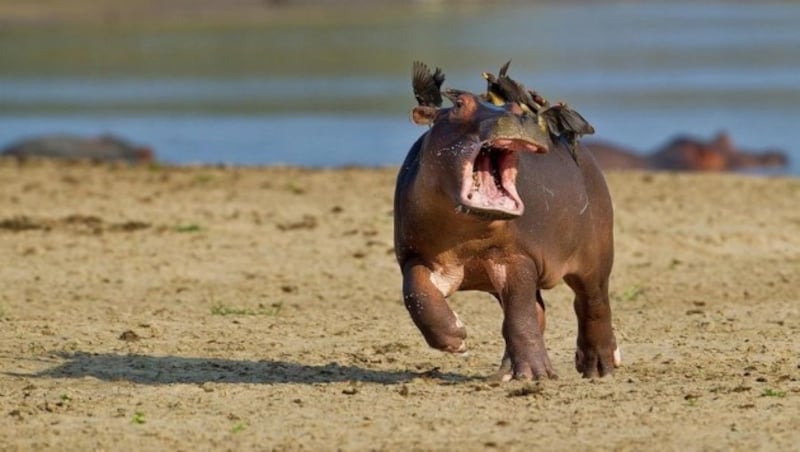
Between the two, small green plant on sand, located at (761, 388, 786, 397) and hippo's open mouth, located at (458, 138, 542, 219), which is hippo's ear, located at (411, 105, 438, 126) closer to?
hippo's open mouth, located at (458, 138, 542, 219)

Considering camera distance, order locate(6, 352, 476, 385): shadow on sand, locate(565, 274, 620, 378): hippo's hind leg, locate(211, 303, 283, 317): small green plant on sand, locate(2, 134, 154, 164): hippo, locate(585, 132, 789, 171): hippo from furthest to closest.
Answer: locate(585, 132, 789, 171): hippo, locate(2, 134, 154, 164): hippo, locate(211, 303, 283, 317): small green plant on sand, locate(565, 274, 620, 378): hippo's hind leg, locate(6, 352, 476, 385): shadow on sand

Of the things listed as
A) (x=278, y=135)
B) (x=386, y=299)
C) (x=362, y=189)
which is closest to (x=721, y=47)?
(x=278, y=135)

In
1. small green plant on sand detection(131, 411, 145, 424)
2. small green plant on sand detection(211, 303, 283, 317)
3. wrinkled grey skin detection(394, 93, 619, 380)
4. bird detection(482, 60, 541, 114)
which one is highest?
bird detection(482, 60, 541, 114)

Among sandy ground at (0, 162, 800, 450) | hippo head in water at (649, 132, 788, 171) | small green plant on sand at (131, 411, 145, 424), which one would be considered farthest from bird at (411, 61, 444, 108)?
hippo head in water at (649, 132, 788, 171)

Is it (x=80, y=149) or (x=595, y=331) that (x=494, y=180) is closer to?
(x=595, y=331)

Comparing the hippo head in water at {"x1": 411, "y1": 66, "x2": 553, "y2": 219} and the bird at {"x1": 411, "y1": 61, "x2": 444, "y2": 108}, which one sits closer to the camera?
the hippo head in water at {"x1": 411, "y1": 66, "x2": 553, "y2": 219}

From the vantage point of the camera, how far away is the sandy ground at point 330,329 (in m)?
5.34

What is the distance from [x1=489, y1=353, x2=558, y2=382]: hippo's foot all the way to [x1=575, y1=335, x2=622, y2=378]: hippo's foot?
45cm

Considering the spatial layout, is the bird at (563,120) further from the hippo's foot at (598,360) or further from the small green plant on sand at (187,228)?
the small green plant on sand at (187,228)

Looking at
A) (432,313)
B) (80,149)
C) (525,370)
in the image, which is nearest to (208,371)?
(432,313)

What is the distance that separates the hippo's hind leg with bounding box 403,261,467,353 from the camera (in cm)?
576

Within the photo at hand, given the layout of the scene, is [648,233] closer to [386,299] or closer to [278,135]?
[386,299]

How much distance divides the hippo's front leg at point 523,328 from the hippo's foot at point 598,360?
0.53 m

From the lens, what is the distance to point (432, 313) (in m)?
5.76
